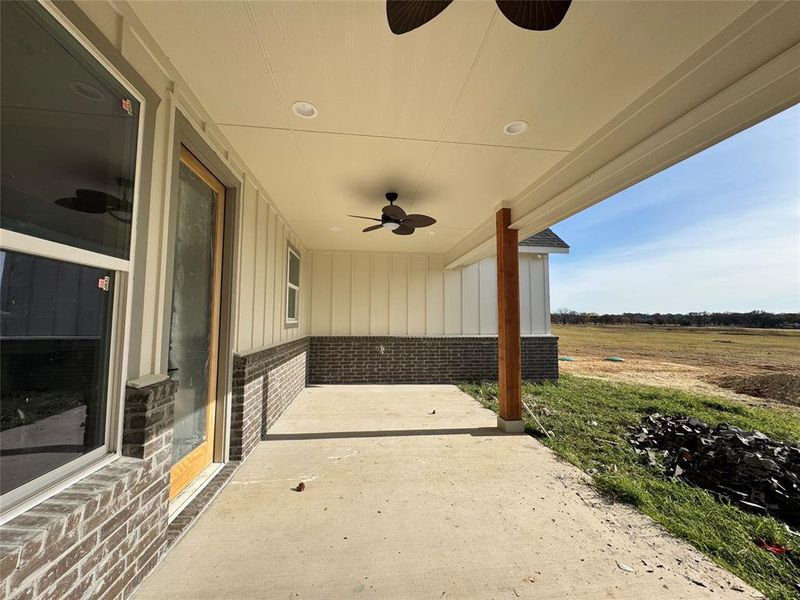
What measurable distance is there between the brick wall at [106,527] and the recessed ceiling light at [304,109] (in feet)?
7.14

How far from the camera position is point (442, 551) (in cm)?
207

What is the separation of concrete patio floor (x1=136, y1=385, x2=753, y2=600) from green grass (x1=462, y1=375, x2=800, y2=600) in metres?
0.17

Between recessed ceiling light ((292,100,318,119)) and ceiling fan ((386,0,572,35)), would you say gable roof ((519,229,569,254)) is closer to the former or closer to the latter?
recessed ceiling light ((292,100,318,119))

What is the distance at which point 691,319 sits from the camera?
2556cm

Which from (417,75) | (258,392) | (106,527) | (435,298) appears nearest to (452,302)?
(435,298)

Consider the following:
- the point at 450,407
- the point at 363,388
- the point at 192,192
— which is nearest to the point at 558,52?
the point at 192,192

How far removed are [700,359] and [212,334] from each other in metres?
19.2

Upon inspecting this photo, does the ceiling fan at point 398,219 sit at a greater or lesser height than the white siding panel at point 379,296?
greater

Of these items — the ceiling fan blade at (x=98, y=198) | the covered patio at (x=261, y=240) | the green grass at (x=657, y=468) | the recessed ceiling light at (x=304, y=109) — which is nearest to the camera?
the covered patio at (x=261, y=240)

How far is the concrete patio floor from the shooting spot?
1784 millimetres

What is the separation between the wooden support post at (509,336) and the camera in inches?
170

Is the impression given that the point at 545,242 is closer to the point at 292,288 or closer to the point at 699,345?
the point at 292,288

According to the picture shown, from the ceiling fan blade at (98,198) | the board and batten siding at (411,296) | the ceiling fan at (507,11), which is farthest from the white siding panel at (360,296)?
the ceiling fan at (507,11)

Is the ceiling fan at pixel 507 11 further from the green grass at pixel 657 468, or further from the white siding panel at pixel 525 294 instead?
the white siding panel at pixel 525 294
